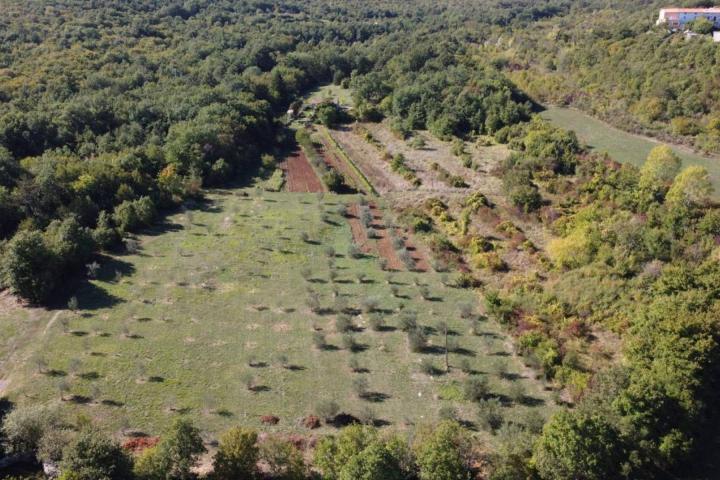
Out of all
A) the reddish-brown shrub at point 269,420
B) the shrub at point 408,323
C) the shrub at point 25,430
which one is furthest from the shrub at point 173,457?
the shrub at point 408,323

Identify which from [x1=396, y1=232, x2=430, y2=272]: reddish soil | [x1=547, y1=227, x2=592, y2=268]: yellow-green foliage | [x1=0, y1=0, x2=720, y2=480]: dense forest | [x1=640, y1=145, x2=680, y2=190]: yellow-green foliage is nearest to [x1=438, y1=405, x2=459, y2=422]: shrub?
[x1=0, y1=0, x2=720, y2=480]: dense forest

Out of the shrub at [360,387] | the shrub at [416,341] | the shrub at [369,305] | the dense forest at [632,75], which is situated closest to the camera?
the shrub at [360,387]

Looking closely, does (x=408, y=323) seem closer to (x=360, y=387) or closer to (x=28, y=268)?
(x=360, y=387)

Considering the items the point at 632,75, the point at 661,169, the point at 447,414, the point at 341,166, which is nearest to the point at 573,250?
the point at 661,169

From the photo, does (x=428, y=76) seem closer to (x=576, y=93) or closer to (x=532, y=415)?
(x=576, y=93)

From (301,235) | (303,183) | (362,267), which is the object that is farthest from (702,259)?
(303,183)

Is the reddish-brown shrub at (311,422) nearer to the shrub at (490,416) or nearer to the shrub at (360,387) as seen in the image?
the shrub at (360,387)
